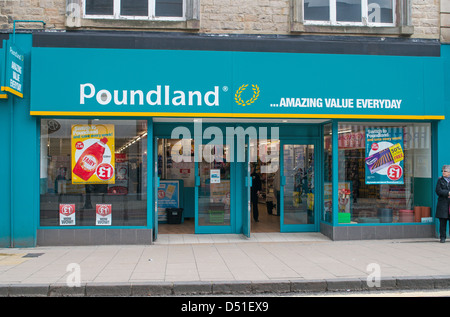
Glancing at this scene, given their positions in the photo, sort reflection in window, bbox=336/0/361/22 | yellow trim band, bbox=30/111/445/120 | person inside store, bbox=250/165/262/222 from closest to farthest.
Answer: yellow trim band, bbox=30/111/445/120
reflection in window, bbox=336/0/361/22
person inside store, bbox=250/165/262/222

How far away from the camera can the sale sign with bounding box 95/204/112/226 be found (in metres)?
9.85

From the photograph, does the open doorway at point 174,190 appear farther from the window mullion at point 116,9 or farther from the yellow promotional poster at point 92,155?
the window mullion at point 116,9

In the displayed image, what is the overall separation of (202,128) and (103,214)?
10.4ft

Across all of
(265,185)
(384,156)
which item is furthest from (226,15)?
(265,185)

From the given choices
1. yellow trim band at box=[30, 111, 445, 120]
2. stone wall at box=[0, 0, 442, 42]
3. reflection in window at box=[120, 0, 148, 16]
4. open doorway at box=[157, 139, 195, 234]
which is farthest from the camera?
open doorway at box=[157, 139, 195, 234]

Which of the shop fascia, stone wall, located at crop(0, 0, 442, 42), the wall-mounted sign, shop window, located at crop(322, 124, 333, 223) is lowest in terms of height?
shop window, located at crop(322, 124, 333, 223)

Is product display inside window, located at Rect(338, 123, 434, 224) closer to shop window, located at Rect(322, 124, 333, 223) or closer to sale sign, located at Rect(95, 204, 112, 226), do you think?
shop window, located at Rect(322, 124, 333, 223)

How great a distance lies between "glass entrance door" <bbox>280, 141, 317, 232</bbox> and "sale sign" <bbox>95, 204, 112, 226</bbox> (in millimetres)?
4323

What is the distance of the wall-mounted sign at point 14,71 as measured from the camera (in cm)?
873

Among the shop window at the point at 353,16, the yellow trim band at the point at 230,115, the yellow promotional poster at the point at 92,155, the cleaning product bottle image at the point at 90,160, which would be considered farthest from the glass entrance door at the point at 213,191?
A: the shop window at the point at 353,16

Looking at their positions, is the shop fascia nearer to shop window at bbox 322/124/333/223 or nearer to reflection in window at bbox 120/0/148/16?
reflection in window at bbox 120/0/148/16

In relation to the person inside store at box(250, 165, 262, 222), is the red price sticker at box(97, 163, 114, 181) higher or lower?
higher

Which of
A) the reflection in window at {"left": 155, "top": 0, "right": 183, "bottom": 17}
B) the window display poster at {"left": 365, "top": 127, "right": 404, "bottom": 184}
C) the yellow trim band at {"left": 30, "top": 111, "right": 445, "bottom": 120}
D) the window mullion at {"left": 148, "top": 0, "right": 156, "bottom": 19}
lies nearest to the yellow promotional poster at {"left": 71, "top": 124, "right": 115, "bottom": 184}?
the yellow trim band at {"left": 30, "top": 111, "right": 445, "bottom": 120}

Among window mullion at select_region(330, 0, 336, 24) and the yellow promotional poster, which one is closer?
the yellow promotional poster
